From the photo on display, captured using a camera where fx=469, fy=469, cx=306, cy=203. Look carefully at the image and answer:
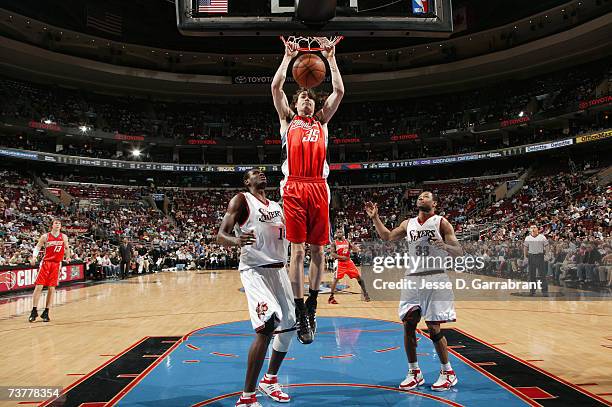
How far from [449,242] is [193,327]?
552 centimetres

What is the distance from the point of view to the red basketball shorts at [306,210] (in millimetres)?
4703

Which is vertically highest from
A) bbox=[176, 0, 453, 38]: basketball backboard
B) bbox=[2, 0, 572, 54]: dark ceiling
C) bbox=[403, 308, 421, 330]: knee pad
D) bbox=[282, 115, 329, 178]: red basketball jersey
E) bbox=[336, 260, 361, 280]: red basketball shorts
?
bbox=[2, 0, 572, 54]: dark ceiling

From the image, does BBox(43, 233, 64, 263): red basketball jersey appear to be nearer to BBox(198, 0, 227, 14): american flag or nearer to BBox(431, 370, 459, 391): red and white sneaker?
BBox(198, 0, 227, 14): american flag

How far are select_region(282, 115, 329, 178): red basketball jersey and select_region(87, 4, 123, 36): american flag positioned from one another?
31491 mm

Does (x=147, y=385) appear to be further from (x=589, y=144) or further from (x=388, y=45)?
(x=388, y=45)

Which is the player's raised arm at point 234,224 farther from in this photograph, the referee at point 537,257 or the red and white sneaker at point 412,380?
the referee at point 537,257

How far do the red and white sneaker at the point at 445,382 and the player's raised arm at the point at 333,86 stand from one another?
118 inches

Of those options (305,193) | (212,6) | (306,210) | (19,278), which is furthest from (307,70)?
(19,278)

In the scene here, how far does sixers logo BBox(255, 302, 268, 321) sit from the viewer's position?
14.1 ft

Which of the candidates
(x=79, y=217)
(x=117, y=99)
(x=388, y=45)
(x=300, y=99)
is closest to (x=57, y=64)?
(x=117, y=99)

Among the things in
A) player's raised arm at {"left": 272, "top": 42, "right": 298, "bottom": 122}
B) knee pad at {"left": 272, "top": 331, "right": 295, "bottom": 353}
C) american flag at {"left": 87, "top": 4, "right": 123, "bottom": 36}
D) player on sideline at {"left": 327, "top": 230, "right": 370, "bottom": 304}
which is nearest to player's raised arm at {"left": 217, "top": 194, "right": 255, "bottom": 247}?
player's raised arm at {"left": 272, "top": 42, "right": 298, "bottom": 122}

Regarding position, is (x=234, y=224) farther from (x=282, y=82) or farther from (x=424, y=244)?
(x=424, y=244)

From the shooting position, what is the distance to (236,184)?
Answer: 39.6 metres

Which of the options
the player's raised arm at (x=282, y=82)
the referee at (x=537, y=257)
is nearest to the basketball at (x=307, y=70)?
the player's raised arm at (x=282, y=82)
